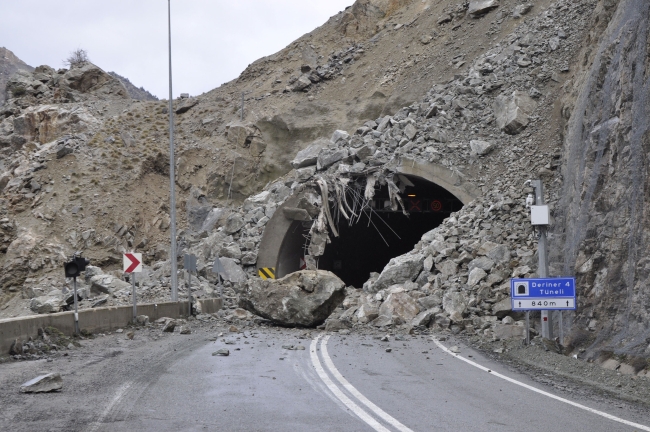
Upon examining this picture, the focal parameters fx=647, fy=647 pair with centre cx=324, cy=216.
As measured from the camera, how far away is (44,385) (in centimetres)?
721

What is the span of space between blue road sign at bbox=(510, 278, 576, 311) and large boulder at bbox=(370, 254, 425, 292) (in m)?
7.79

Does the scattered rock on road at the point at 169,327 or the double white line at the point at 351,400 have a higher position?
the double white line at the point at 351,400

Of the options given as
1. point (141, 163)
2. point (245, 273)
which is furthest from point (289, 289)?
point (141, 163)

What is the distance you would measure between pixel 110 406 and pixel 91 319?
8509 mm

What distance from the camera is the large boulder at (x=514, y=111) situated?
24547 millimetres

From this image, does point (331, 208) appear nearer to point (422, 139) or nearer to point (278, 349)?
point (422, 139)

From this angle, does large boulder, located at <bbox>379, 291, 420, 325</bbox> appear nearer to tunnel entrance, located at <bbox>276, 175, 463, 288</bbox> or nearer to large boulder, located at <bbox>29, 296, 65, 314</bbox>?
tunnel entrance, located at <bbox>276, 175, 463, 288</bbox>

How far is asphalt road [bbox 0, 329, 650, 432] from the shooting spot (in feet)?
19.0

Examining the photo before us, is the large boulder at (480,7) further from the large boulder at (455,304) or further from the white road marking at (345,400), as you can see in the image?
the white road marking at (345,400)

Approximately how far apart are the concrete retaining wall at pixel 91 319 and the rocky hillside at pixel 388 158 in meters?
2.58

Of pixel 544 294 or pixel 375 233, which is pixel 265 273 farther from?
pixel 544 294

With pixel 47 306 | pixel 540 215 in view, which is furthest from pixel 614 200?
pixel 47 306

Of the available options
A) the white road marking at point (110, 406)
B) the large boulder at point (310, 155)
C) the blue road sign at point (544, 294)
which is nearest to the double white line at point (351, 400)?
the white road marking at point (110, 406)

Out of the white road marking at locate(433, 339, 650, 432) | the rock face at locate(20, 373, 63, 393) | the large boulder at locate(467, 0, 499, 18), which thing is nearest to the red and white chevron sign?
the white road marking at locate(433, 339, 650, 432)
